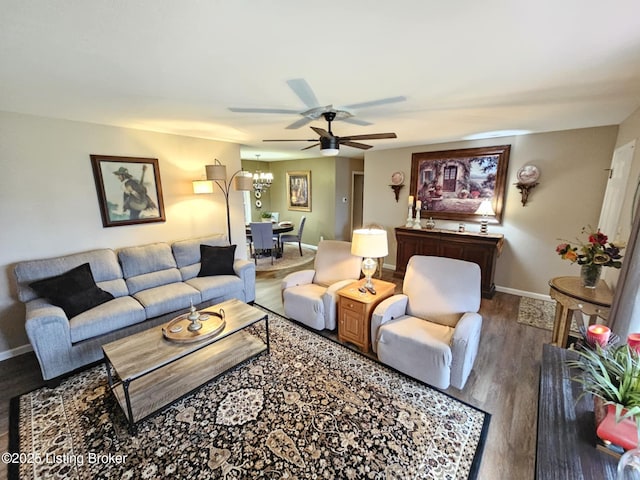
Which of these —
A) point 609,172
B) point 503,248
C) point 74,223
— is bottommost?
point 503,248

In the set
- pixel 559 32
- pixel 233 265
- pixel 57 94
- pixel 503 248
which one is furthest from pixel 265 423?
pixel 503 248

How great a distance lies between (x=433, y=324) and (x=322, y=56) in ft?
7.62

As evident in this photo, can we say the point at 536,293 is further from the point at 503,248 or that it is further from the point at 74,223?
the point at 74,223

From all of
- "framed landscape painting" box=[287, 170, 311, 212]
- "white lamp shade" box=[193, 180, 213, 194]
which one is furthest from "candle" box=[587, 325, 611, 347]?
"framed landscape painting" box=[287, 170, 311, 212]

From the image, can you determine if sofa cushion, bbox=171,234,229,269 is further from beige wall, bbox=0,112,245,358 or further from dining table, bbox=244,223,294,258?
dining table, bbox=244,223,294,258

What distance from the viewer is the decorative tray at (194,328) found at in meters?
2.16

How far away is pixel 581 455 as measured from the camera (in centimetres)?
100

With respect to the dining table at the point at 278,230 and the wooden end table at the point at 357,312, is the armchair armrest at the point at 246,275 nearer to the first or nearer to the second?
the wooden end table at the point at 357,312

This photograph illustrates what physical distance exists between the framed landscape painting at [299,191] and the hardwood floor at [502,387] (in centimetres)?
500

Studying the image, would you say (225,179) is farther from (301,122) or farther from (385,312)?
→ (385,312)

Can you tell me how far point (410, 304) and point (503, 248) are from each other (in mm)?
2454

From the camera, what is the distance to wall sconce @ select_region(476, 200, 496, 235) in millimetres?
3918

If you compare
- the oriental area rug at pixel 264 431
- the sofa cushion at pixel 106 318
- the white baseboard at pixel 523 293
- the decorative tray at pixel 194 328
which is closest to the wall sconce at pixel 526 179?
the white baseboard at pixel 523 293

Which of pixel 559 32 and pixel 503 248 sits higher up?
pixel 559 32
